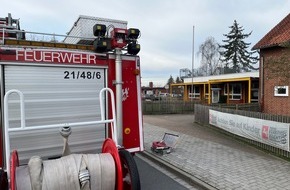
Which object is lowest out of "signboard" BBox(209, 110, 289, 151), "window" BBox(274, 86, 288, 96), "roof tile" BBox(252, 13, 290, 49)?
"signboard" BBox(209, 110, 289, 151)

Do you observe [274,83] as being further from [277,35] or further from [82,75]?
[82,75]

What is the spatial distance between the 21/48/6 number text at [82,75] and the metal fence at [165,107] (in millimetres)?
16234

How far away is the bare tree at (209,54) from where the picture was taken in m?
59.5

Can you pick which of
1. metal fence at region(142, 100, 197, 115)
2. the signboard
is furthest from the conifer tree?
the signboard

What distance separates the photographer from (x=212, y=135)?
1088 cm

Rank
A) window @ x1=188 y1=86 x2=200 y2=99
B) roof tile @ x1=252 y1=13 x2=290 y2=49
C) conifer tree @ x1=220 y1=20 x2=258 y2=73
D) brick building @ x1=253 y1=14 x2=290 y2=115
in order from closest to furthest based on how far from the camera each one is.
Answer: brick building @ x1=253 y1=14 x2=290 y2=115 < roof tile @ x1=252 y1=13 x2=290 y2=49 < window @ x1=188 y1=86 x2=200 y2=99 < conifer tree @ x1=220 y1=20 x2=258 y2=73

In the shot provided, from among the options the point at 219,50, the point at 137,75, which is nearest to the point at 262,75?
the point at 137,75

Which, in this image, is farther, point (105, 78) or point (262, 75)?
point (262, 75)

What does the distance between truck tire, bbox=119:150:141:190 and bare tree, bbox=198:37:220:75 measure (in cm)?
5765

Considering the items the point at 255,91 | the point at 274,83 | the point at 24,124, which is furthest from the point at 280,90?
the point at 24,124

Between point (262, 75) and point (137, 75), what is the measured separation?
1385 cm

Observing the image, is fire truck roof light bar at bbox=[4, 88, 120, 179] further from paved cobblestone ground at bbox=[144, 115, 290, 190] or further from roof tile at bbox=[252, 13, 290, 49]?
roof tile at bbox=[252, 13, 290, 49]

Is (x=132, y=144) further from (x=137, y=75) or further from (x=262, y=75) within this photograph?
(x=262, y=75)

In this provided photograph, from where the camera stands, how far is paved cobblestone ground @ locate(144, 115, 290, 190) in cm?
531
